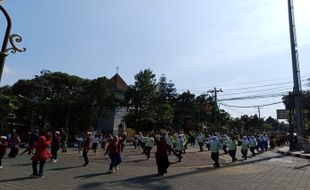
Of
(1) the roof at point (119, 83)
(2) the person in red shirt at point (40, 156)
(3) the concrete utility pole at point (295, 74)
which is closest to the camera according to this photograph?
(2) the person in red shirt at point (40, 156)

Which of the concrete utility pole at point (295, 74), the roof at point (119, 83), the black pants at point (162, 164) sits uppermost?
the roof at point (119, 83)

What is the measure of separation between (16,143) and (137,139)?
52.3 ft

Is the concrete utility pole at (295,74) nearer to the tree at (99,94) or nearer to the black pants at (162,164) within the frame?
the black pants at (162,164)

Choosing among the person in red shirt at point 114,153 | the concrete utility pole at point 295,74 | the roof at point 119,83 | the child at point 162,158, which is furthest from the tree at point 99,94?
the child at point 162,158

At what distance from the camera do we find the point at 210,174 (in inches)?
697

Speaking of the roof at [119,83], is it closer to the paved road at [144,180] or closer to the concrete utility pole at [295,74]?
the concrete utility pole at [295,74]

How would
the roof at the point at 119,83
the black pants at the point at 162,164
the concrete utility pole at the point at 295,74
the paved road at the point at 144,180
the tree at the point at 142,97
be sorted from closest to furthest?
the paved road at the point at 144,180 → the black pants at the point at 162,164 → the concrete utility pole at the point at 295,74 → the tree at the point at 142,97 → the roof at the point at 119,83

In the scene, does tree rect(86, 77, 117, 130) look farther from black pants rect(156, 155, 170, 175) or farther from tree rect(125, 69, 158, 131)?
black pants rect(156, 155, 170, 175)

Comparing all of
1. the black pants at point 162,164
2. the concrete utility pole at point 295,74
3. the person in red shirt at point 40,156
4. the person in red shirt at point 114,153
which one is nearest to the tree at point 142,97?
the concrete utility pole at point 295,74

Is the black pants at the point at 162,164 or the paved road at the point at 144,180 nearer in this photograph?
the paved road at the point at 144,180

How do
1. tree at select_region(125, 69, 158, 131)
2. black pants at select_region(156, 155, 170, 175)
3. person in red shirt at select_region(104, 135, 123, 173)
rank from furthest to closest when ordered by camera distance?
tree at select_region(125, 69, 158, 131) → person in red shirt at select_region(104, 135, 123, 173) → black pants at select_region(156, 155, 170, 175)

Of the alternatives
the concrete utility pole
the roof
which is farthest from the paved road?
the roof

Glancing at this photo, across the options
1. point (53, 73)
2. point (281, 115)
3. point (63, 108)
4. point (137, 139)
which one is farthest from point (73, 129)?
point (281, 115)

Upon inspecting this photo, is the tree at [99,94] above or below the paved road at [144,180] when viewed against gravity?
above
